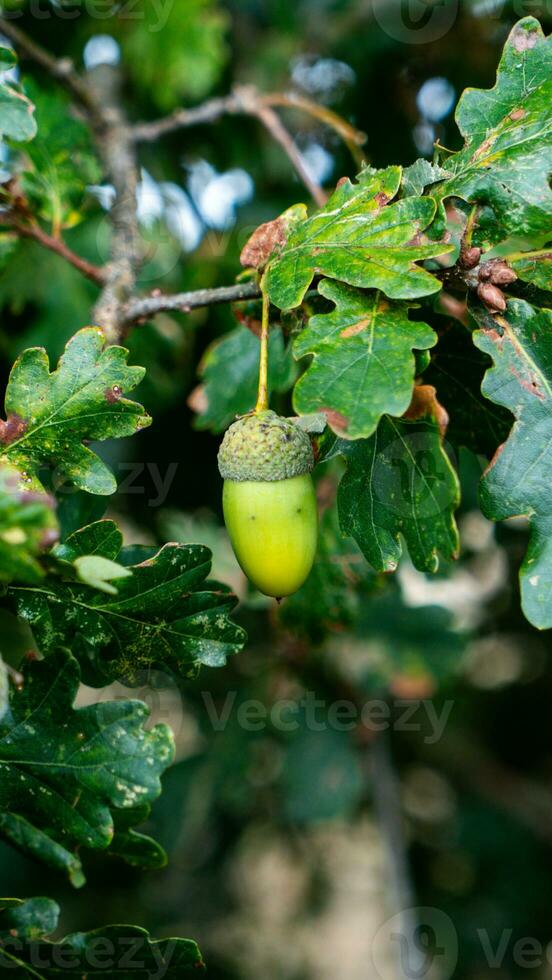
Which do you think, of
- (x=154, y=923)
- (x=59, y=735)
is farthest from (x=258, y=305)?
(x=154, y=923)

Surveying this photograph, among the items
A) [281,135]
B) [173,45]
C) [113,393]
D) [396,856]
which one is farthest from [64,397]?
[396,856]

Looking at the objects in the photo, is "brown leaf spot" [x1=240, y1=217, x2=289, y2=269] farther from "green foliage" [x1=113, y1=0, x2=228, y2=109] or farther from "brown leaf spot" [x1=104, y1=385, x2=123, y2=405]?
"green foliage" [x1=113, y1=0, x2=228, y2=109]

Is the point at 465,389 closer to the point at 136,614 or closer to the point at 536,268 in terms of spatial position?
the point at 536,268

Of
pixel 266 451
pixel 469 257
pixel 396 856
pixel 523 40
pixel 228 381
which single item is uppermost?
pixel 523 40

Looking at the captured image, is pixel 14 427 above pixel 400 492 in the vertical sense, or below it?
above

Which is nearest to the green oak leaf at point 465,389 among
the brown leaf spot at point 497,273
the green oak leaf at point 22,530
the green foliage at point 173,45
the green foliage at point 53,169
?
the brown leaf spot at point 497,273

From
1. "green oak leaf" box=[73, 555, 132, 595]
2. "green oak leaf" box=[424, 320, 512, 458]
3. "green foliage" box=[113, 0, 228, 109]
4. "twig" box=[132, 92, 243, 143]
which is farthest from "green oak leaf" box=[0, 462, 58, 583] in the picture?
"green foliage" box=[113, 0, 228, 109]
